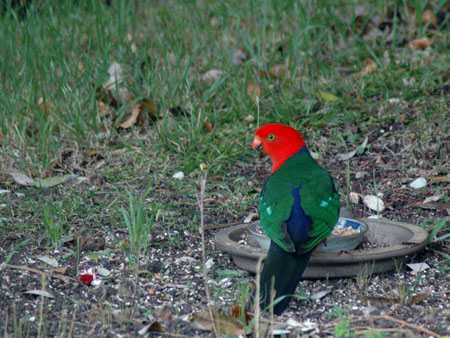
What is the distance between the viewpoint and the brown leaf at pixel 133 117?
4.75 m

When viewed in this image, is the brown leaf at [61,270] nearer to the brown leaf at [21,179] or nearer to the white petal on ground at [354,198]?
the brown leaf at [21,179]

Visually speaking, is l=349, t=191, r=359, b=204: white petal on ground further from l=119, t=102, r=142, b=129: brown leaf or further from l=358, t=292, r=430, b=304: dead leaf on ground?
l=119, t=102, r=142, b=129: brown leaf

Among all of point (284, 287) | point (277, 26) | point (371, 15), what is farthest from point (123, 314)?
point (371, 15)

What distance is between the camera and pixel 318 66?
17.5 feet

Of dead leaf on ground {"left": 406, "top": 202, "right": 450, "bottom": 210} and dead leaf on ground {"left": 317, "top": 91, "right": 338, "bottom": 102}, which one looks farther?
dead leaf on ground {"left": 317, "top": 91, "right": 338, "bottom": 102}

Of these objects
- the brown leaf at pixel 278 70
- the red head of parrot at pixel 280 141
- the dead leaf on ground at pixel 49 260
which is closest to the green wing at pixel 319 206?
the red head of parrot at pixel 280 141

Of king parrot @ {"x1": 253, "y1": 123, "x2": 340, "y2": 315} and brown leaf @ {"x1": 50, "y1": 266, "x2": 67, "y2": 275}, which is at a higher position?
king parrot @ {"x1": 253, "y1": 123, "x2": 340, "y2": 315}

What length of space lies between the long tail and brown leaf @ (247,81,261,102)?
2.20 meters

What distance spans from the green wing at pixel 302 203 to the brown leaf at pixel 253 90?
1.67 meters

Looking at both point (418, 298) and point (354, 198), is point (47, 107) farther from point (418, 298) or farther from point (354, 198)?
point (418, 298)

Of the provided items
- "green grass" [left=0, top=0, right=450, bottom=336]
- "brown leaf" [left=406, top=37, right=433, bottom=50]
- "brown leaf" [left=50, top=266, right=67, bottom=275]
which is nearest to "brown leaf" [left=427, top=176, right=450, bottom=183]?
"green grass" [left=0, top=0, right=450, bottom=336]

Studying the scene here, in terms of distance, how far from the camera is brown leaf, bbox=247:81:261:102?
4.79 metres

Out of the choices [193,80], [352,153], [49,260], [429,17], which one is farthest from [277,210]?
[429,17]

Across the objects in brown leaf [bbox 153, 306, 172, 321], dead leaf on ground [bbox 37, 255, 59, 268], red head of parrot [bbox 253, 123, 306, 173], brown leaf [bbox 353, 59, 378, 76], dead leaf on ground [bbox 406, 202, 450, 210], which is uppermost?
red head of parrot [bbox 253, 123, 306, 173]
